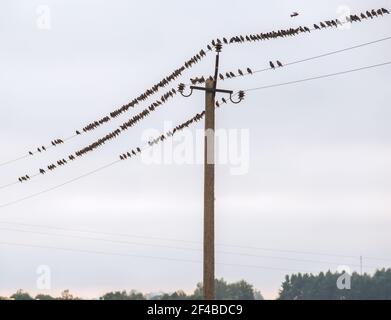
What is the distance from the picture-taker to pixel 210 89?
89.7ft

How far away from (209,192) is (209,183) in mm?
275

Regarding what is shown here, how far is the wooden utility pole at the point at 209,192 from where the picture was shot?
26.2 m

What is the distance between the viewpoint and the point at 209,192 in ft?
87.2

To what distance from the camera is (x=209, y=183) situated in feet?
87.6

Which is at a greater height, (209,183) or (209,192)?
(209,183)

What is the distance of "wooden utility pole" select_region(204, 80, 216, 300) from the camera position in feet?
86.1

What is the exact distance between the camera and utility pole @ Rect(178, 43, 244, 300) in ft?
86.2

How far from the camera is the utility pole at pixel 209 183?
26.3 meters
